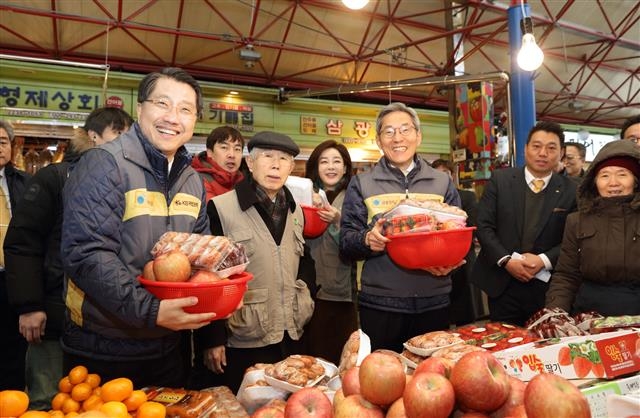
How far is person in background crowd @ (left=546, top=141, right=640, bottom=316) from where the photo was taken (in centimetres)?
211

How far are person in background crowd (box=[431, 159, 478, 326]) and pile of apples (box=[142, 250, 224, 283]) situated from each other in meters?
Answer: 2.59

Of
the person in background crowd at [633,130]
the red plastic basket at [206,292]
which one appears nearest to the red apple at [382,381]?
the red plastic basket at [206,292]

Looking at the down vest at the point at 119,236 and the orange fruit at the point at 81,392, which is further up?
the down vest at the point at 119,236

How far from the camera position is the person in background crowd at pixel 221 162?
3291 millimetres

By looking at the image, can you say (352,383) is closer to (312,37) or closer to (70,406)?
(70,406)

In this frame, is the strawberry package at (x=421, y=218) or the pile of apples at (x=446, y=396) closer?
the pile of apples at (x=446, y=396)

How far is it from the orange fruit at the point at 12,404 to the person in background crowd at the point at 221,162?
7.16ft

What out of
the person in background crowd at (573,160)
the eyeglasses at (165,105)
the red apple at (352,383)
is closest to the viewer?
the red apple at (352,383)

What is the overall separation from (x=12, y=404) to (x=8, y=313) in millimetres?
2120

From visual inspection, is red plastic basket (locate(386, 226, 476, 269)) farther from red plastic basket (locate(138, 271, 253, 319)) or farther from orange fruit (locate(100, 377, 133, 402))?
orange fruit (locate(100, 377, 133, 402))

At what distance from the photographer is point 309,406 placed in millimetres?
979

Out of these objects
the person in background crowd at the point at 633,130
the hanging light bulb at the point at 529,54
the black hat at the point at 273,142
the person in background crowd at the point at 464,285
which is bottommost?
the person in background crowd at the point at 464,285

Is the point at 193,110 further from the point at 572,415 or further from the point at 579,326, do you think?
the point at 579,326

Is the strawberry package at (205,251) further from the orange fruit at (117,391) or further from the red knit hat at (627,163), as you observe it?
the red knit hat at (627,163)
